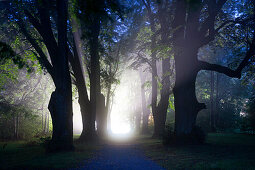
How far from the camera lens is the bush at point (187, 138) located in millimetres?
11961

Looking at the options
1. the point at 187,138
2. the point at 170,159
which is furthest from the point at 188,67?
the point at 170,159

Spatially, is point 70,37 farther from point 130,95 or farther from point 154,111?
point 130,95

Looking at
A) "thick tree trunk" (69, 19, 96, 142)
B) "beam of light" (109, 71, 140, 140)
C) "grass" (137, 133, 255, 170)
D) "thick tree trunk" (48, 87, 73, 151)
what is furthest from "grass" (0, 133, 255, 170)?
"beam of light" (109, 71, 140, 140)

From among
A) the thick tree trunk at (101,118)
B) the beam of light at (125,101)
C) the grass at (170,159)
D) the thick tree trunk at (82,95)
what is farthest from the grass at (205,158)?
the beam of light at (125,101)

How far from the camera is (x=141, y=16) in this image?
20391 millimetres

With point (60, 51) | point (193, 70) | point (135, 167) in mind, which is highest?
point (60, 51)

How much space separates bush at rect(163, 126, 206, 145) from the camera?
11961mm

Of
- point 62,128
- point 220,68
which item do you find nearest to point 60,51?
point 62,128

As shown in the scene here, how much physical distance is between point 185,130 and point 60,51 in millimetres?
8678

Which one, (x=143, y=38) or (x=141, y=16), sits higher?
(x=141, y=16)

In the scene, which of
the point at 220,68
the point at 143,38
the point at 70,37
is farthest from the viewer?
the point at 143,38

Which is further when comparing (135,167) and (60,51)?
(60,51)

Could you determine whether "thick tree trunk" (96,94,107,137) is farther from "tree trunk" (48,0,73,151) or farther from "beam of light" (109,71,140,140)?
"tree trunk" (48,0,73,151)

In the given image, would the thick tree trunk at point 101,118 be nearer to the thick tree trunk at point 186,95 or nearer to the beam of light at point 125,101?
the beam of light at point 125,101
